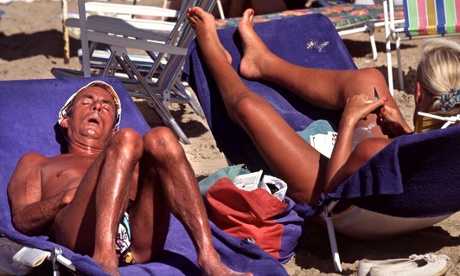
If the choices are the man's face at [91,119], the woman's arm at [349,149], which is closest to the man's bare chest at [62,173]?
the man's face at [91,119]

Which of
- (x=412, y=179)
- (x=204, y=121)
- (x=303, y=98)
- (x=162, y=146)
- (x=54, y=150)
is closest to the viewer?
(x=162, y=146)

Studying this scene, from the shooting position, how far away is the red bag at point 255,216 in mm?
4074

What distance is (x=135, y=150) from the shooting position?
3.52 m

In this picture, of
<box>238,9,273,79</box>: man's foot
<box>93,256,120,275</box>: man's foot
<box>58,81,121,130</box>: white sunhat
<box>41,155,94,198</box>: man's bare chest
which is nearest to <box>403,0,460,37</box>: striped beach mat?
<box>238,9,273,79</box>: man's foot

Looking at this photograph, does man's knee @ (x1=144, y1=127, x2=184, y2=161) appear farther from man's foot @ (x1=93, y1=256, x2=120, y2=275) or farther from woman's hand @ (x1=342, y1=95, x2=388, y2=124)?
woman's hand @ (x1=342, y1=95, x2=388, y2=124)

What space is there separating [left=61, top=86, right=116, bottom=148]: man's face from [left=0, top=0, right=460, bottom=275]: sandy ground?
108 cm

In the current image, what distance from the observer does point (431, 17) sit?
23.0ft

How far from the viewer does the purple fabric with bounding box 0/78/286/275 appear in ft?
12.0

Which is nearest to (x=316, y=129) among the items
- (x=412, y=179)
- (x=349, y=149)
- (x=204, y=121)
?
(x=349, y=149)

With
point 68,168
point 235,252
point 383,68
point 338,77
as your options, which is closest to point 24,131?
point 68,168

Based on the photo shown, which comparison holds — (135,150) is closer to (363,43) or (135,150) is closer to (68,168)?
(68,168)

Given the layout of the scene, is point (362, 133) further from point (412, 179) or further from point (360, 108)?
point (412, 179)

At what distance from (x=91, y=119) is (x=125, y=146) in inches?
33.3

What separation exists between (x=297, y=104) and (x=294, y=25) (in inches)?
23.0
